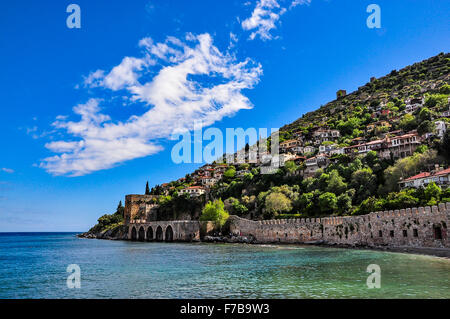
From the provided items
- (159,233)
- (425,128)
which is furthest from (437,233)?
(159,233)

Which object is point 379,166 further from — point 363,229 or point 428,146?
point 363,229

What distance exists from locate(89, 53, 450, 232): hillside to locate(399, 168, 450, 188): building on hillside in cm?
9

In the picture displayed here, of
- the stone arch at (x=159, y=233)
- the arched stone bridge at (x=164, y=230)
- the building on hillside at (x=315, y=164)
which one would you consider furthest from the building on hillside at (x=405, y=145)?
the stone arch at (x=159, y=233)

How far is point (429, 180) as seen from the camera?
32.6 metres

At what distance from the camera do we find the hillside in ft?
124

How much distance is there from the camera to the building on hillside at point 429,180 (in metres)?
30.9

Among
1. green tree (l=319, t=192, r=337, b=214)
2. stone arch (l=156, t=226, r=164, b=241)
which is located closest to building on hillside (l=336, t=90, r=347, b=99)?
stone arch (l=156, t=226, r=164, b=241)

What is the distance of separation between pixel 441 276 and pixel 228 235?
3707 centimetres

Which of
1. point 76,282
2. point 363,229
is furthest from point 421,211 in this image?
point 76,282

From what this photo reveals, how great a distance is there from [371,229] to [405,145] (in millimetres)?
26846

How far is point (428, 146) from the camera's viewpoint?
4609 cm

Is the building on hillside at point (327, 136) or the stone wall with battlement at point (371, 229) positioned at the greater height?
the building on hillside at point (327, 136)

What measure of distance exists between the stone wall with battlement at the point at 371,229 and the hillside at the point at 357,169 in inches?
108

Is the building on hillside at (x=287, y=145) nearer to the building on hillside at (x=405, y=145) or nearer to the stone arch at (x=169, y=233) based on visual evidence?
the building on hillside at (x=405, y=145)
